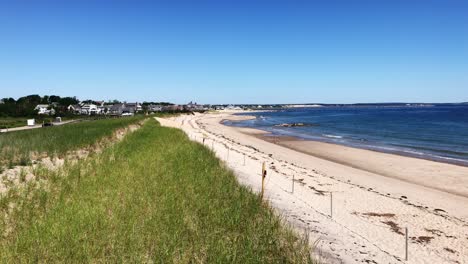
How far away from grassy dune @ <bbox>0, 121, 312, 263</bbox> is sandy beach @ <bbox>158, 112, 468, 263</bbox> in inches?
81.6

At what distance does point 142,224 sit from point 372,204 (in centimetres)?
1167

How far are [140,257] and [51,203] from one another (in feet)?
15.5

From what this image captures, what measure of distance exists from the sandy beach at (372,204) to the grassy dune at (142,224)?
2073mm

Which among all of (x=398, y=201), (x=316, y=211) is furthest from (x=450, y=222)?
(x=316, y=211)

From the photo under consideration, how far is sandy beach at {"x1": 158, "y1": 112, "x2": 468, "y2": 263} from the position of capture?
408 inches

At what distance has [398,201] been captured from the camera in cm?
1666

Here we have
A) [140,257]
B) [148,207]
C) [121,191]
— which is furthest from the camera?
[121,191]

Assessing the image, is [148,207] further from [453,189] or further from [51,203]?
[453,189]

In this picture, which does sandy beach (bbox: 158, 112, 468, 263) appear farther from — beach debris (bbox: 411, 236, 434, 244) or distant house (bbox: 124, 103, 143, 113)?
distant house (bbox: 124, 103, 143, 113)

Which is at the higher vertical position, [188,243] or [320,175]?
[188,243]

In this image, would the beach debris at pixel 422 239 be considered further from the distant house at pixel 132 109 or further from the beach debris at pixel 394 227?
the distant house at pixel 132 109

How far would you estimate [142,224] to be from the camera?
7574mm

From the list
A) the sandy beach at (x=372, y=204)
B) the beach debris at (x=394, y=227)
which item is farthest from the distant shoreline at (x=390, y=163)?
the beach debris at (x=394, y=227)

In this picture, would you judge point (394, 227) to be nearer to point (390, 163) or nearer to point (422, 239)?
point (422, 239)
